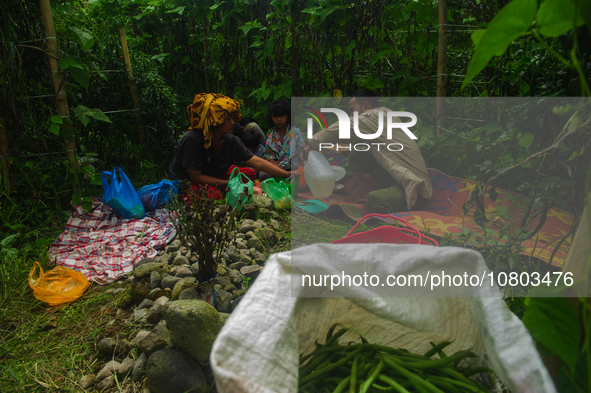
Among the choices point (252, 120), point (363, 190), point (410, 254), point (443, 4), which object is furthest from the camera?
point (252, 120)

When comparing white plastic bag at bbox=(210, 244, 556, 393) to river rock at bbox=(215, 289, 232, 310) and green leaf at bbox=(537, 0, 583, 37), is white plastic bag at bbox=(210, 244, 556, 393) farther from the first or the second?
river rock at bbox=(215, 289, 232, 310)

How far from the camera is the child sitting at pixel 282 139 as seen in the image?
162 inches

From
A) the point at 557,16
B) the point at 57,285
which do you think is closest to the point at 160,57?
the point at 57,285

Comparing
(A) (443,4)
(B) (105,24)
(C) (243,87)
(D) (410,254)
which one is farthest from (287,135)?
Answer: (D) (410,254)

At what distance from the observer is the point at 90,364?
176 centimetres

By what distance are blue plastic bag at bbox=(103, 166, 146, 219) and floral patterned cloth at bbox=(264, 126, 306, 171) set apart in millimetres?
1573

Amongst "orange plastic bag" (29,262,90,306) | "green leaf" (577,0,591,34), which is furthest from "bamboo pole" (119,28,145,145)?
"green leaf" (577,0,591,34)

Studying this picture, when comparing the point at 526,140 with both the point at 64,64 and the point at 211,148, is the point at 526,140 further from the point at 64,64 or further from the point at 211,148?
the point at 64,64

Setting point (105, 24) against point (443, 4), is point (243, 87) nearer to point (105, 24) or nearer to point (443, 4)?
point (105, 24)

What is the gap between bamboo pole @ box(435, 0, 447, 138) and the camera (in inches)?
127

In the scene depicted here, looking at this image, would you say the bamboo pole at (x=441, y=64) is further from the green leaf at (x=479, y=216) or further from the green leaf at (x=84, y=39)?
the green leaf at (x=84, y=39)

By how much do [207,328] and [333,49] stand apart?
3691 millimetres

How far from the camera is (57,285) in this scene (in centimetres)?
229

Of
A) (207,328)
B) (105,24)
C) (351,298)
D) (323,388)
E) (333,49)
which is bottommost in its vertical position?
(207,328)
